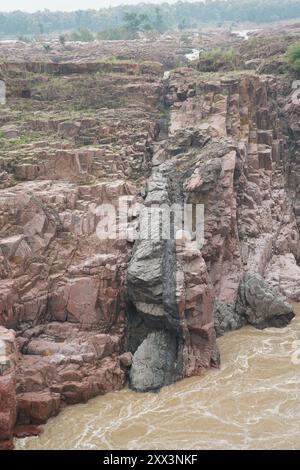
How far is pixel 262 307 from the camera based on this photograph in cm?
2684

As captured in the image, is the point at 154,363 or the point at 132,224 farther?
the point at 132,224

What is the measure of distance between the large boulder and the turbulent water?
9.12 feet

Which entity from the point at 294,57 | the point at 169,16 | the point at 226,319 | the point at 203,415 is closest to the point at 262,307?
the point at 226,319

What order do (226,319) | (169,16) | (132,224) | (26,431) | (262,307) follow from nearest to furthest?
(26,431) < (132,224) < (262,307) < (226,319) < (169,16)

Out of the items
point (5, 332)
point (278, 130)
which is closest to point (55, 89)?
point (278, 130)

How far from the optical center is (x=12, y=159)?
28.2 m

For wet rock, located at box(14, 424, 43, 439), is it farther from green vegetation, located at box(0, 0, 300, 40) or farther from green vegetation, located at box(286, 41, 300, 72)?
green vegetation, located at box(0, 0, 300, 40)

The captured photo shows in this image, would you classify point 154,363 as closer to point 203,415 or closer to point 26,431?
point 203,415

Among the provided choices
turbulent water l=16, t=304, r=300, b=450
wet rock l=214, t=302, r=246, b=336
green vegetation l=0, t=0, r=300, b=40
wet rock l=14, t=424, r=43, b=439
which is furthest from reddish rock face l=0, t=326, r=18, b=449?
green vegetation l=0, t=0, r=300, b=40

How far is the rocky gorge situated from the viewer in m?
22.7

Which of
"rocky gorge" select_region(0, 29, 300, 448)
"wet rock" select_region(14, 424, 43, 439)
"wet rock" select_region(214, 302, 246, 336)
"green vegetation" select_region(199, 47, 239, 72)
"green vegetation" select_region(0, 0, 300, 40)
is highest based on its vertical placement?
"green vegetation" select_region(0, 0, 300, 40)

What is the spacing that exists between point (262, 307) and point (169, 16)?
403 ft
